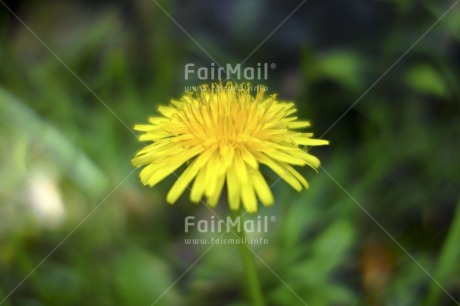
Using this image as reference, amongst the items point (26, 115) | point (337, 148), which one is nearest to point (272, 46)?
point (337, 148)

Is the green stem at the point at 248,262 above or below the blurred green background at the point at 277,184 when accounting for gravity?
below

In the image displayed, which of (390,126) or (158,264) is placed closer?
(158,264)

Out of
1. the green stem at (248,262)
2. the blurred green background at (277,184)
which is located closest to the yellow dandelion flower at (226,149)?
the green stem at (248,262)

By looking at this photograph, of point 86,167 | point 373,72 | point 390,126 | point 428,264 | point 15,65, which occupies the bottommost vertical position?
point 428,264

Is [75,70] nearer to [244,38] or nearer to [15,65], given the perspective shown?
[15,65]

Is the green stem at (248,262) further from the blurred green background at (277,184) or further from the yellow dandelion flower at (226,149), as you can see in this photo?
the blurred green background at (277,184)

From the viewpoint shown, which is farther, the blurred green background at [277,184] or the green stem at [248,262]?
the blurred green background at [277,184]

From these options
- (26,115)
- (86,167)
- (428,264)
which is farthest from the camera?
(26,115)
